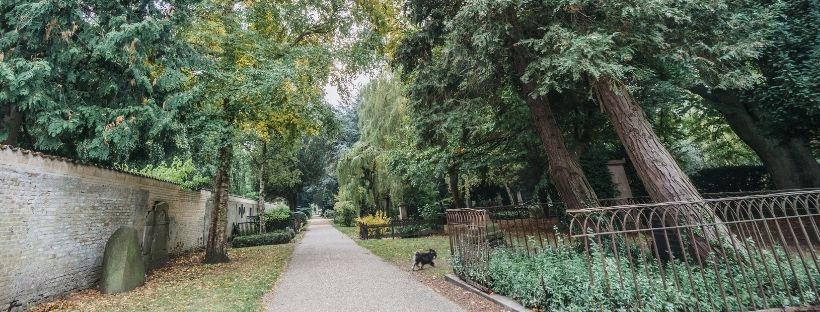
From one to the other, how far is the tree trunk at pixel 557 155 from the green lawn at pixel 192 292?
21.0ft

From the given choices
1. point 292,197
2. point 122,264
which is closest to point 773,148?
point 122,264

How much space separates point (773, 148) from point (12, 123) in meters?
20.9

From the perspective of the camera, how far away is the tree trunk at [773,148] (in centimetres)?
1152

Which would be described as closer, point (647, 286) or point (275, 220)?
point (647, 286)

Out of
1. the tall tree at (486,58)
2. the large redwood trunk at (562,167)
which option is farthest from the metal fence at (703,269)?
the tall tree at (486,58)

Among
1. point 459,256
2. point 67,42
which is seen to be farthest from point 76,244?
point 459,256

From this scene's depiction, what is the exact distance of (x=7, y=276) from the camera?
546 centimetres

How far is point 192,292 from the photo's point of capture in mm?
6867

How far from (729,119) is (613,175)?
4.05 m

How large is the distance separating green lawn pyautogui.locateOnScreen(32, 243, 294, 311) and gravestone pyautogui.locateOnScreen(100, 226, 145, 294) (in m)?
0.21

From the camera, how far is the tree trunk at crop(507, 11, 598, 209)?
7734 mm

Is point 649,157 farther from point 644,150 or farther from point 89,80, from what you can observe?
point 89,80

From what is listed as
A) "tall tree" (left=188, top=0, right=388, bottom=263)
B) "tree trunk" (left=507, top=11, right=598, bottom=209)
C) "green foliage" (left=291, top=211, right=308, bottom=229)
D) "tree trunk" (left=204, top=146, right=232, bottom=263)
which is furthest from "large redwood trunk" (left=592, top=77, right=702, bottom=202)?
"green foliage" (left=291, top=211, right=308, bottom=229)

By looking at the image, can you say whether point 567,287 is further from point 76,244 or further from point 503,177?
point 503,177
